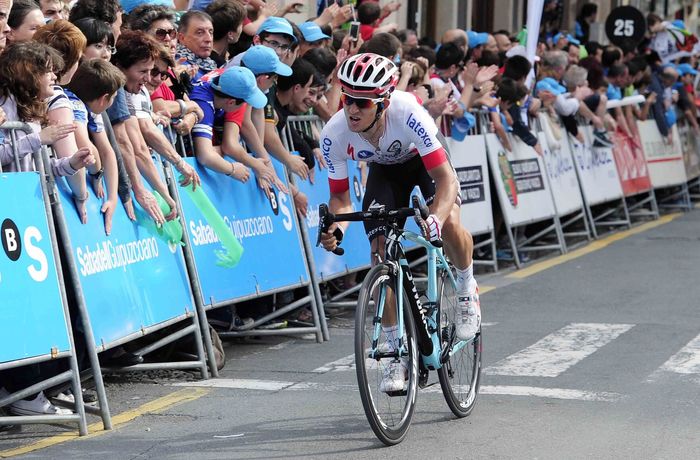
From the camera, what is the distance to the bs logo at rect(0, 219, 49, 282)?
21.2ft

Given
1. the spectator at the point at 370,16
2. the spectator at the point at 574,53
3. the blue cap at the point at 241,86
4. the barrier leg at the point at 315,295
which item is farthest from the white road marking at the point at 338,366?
the spectator at the point at 574,53

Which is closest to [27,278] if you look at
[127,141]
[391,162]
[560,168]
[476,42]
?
[127,141]

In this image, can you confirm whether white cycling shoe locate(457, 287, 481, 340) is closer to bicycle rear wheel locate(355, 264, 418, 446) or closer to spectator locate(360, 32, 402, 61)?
bicycle rear wheel locate(355, 264, 418, 446)

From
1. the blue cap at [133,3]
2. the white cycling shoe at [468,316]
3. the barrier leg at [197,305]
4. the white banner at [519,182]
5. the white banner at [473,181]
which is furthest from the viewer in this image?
the white banner at [519,182]

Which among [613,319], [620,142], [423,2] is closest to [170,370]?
[613,319]

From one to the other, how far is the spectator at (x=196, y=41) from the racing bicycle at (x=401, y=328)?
325cm

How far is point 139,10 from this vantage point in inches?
359

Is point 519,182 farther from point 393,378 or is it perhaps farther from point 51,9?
point 393,378

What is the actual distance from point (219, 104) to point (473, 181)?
4.62 meters

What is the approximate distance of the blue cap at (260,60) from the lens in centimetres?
956

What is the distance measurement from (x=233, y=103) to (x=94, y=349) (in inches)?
114

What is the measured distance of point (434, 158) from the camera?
6.94 metres

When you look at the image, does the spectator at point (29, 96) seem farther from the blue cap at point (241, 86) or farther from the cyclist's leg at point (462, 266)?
the blue cap at point (241, 86)

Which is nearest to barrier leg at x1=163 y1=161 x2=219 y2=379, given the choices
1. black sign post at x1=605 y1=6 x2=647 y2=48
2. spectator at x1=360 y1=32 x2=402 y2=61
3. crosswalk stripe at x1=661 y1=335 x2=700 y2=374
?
crosswalk stripe at x1=661 y1=335 x2=700 y2=374
